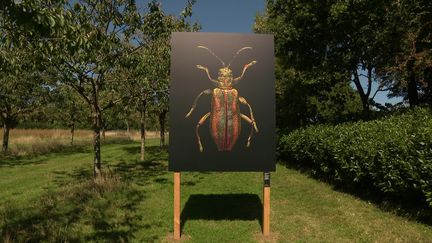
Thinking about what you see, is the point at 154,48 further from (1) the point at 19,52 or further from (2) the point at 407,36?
(2) the point at 407,36

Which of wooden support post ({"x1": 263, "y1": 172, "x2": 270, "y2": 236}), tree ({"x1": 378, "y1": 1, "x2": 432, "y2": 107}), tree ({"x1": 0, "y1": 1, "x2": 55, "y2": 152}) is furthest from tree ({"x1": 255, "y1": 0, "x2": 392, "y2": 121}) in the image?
tree ({"x1": 0, "y1": 1, "x2": 55, "y2": 152})

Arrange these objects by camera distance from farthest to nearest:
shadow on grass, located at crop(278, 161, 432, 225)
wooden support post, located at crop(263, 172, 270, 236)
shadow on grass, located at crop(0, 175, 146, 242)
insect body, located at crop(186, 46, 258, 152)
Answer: shadow on grass, located at crop(278, 161, 432, 225), insect body, located at crop(186, 46, 258, 152), wooden support post, located at crop(263, 172, 270, 236), shadow on grass, located at crop(0, 175, 146, 242)

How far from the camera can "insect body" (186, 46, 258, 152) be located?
838cm

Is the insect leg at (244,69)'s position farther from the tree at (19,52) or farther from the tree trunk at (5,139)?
the tree trunk at (5,139)

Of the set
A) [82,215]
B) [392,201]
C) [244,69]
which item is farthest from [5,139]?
[392,201]

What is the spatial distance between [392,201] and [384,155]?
1.63 m

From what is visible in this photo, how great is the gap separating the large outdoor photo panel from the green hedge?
111 inches

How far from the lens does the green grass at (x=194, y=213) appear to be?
26.4 ft

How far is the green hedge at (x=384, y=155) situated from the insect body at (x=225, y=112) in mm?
3184

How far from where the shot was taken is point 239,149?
8344 millimetres

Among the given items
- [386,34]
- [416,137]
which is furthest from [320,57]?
[416,137]

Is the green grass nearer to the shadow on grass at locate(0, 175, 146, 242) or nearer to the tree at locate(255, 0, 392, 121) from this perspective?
the shadow on grass at locate(0, 175, 146, 242)

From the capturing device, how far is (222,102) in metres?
8.48

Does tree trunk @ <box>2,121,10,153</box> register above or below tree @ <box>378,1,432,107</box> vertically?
below
